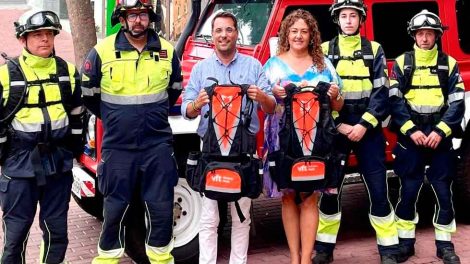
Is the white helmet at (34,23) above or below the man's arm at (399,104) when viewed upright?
above

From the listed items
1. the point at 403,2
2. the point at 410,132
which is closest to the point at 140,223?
the point at 410,132

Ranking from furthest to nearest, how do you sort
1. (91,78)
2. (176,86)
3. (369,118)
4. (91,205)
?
(91,205), (369,118), (176,86), (91,78)

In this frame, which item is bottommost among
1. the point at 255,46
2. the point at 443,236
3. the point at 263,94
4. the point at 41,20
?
the point at 443,236

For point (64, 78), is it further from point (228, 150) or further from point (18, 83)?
point (228, 150)

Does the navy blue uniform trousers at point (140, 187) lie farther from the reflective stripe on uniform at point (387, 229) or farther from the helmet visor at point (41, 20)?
the reflective stripe on uniform at point (387, 229)

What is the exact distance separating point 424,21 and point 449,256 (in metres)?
1.80

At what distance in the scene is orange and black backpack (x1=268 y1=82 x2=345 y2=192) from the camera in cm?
453

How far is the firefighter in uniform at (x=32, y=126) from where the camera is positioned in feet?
13.7

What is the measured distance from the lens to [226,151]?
14.3ft

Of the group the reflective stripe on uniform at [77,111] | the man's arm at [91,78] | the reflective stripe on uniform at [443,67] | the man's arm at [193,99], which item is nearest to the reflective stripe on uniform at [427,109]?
the reflective stripe on uniform at [443,67]

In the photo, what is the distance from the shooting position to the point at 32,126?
13.8 feet

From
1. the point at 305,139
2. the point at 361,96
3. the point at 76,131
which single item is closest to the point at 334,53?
the point at 361,96

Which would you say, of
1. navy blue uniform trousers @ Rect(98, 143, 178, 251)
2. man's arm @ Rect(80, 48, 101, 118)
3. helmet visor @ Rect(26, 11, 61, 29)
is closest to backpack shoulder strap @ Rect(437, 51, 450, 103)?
navy blue uniform trousers @ Rect(98, 143, 178, 251)

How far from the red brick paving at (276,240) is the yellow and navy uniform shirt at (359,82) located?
4.11 ft
